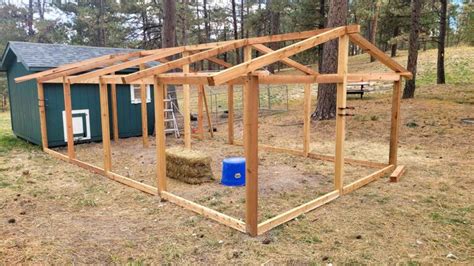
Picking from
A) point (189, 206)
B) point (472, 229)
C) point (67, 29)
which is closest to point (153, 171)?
point (189, 206)

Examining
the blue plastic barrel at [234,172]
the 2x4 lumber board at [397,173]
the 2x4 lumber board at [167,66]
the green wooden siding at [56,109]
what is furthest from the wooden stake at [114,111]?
the 2x4 lumber board at [397,173]

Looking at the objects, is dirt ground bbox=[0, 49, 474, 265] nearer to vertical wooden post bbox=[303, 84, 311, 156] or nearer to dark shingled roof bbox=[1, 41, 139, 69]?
vertical wooden post bbox=[303, 84, 311, 156]

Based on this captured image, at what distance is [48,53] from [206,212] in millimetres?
7516

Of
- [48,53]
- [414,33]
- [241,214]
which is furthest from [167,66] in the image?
[414,33]

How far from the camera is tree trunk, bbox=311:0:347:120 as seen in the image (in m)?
9.45

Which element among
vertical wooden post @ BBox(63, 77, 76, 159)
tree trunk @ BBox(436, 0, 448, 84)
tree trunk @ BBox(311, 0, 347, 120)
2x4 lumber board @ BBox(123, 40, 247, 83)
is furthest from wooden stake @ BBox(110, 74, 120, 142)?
tree trunk @ BBox(436, 0, 448, 84)

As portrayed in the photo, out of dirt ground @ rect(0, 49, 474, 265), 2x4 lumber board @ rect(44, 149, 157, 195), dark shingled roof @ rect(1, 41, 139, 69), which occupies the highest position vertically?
dark shingled roof @ rect(1, 41, 139, 69)

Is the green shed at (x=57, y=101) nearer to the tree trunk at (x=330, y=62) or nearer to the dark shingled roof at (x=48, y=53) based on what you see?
the dark shingled roof at (x=48, y=53)

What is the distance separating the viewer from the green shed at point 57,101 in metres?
8.52

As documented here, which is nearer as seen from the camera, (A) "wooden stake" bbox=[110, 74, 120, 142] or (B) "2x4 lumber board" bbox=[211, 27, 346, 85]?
(B) "2x4 lumber board" bbox=[211, 27, 346, 85]

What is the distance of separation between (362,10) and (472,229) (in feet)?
61.7

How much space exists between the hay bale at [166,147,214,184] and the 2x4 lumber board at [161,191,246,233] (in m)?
0.76

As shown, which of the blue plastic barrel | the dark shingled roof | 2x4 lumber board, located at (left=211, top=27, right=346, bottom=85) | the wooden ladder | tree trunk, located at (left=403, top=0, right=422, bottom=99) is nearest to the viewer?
2x4 lumber board, located at (left=211, top=27, right=346, bottom=85)

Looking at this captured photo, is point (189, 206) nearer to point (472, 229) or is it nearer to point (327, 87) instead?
point (472, 229)
